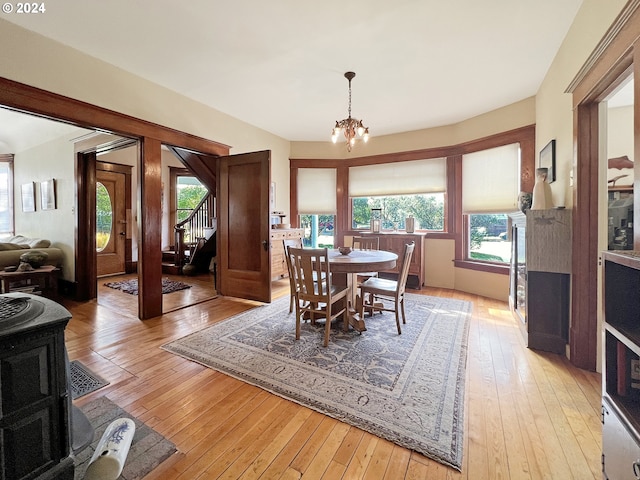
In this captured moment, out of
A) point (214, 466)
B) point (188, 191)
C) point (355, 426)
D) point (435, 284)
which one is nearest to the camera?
point (214, 466)

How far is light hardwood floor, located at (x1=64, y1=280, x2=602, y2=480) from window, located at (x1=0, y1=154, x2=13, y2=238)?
5258 millimetres

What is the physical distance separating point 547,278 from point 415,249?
7.45 ft

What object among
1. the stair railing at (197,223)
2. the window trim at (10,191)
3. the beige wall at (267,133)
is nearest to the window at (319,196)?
the beige wall at (267,133)

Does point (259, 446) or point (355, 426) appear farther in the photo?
point (355, 426)

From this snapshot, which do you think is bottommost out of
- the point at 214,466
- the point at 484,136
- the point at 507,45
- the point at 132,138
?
the point at 214,466

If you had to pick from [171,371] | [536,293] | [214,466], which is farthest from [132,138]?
[536,293]

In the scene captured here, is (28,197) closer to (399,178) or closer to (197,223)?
(197,223)

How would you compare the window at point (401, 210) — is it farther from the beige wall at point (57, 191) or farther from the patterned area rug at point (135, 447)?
the beige wall at point (57, 191)

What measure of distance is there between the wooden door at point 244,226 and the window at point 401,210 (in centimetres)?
245

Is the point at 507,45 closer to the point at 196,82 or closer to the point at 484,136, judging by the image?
the point at 484,136

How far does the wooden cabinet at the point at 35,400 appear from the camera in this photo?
3.43ft

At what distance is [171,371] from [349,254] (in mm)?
2065

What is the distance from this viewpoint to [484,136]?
14.1 ft

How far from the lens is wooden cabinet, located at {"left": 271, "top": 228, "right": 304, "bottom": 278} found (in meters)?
4.84
